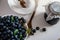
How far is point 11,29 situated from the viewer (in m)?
0.73

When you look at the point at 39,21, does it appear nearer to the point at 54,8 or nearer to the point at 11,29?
the point at 54,8

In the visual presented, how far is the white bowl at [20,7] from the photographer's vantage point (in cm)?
91

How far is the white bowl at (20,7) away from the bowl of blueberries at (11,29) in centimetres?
14

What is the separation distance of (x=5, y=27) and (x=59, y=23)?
29cm

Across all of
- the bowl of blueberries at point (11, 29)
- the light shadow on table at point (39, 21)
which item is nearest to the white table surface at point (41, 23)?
the light shadow on table at point (39, 21)

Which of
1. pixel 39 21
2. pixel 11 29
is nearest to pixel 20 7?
pixel 39 21

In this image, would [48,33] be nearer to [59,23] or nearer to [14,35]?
[59,23]

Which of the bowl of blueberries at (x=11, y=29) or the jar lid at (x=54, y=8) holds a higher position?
the jar lid at (x=54, y=8)

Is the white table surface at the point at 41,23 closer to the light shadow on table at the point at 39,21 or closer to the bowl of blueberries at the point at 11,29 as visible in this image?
the light shadow on table at the point at 39,21

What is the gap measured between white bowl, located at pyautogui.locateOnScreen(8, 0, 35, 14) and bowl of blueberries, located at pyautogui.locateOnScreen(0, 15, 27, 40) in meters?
0.14

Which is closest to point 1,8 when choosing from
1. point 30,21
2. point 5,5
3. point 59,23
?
point 5,5

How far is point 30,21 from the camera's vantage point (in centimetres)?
89

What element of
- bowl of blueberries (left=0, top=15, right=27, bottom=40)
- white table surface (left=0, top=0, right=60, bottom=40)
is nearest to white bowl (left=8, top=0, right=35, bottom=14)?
white table surface (left=0, top=0, right=60, bottom=40)

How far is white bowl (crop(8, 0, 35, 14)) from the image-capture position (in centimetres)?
91
